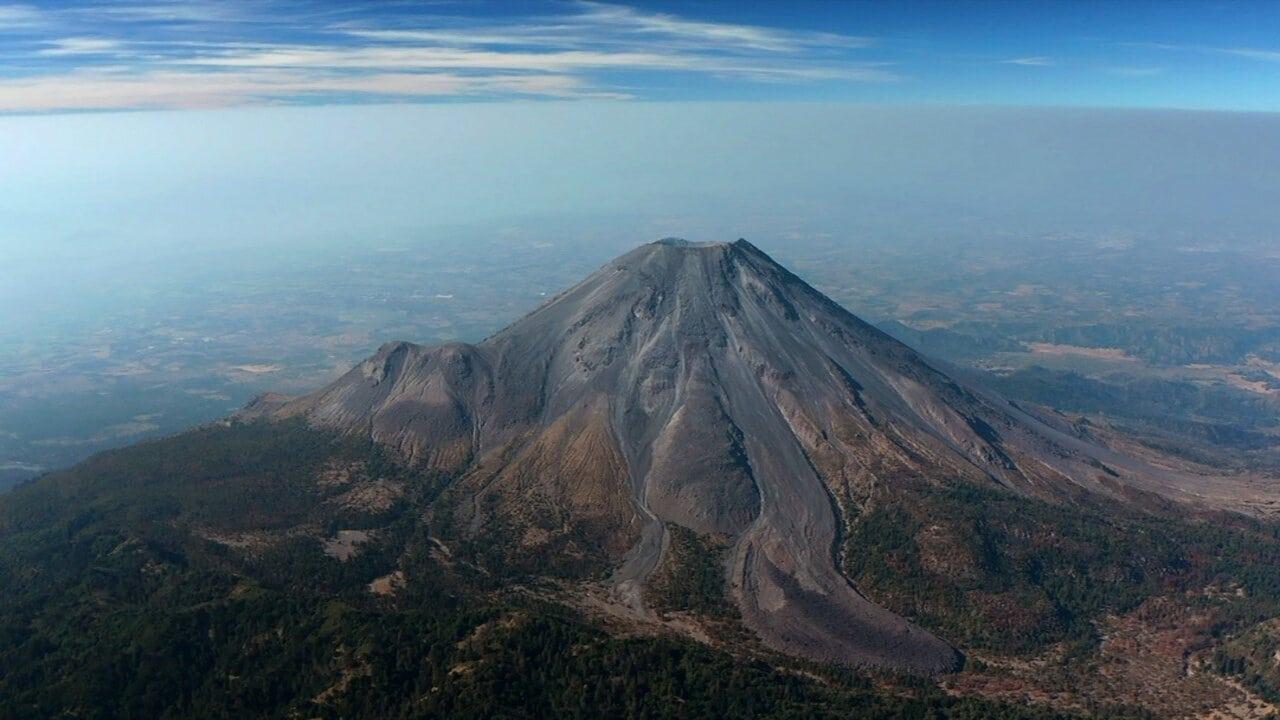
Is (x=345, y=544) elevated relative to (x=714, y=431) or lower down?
lower down

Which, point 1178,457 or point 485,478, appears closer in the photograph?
point 485,478

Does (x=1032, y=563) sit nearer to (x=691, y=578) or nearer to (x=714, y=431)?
(x=691, y=578)

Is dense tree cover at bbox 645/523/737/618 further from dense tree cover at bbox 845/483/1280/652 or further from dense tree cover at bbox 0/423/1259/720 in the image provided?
dense tree cover at bbox 845/483/1280/652

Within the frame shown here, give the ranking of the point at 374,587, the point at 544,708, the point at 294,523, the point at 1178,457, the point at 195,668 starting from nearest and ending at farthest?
the point at 544,708
the point at 195,668
the point at 374,587
the point at 294,523
the point at 1178,457

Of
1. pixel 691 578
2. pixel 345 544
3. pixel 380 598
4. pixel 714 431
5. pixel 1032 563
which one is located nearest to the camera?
pixel 380 598

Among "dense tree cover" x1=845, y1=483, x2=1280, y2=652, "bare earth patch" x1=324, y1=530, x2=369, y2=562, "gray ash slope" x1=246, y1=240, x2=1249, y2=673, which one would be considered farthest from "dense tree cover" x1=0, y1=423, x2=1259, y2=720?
"gray ash slope" x1=246, y1=240, x2=1249, y2=673

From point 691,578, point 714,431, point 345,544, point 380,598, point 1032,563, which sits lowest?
point 380,598

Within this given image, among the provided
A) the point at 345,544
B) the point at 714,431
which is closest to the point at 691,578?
the point at 714,431

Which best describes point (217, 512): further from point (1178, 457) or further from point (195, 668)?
point (1178, 457)

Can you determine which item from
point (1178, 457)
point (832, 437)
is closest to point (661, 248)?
point (832, 437)
